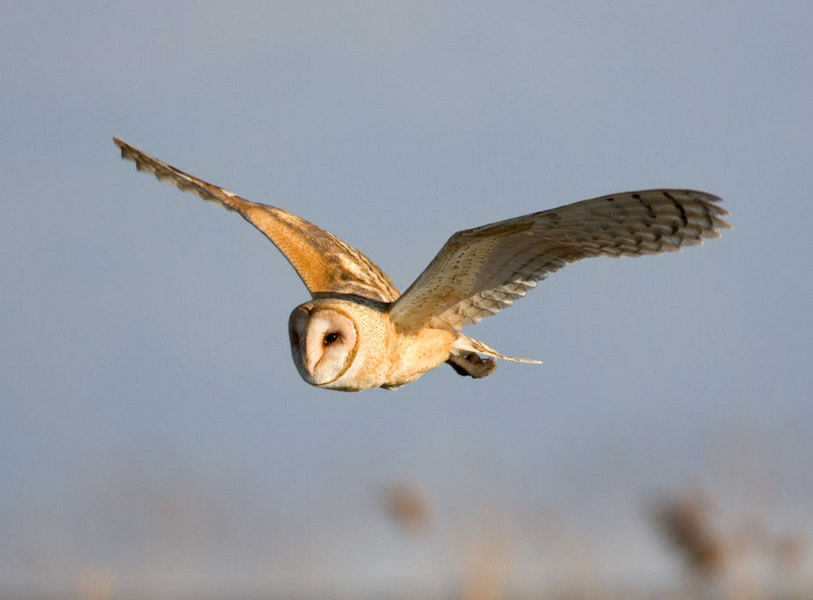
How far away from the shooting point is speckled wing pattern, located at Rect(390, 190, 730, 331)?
6.04 metres

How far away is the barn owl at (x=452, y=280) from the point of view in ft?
20.1

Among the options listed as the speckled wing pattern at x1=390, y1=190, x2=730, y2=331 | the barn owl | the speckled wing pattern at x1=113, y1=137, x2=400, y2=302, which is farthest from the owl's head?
the speckled wing pattern at x1=113, y1=137, x2=400, y2=302

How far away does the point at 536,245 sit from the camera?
6.59 metres

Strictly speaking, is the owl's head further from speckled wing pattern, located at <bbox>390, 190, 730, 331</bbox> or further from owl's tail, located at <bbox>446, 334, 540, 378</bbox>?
owl's tail, located at <bbox>446, 334, 540, 378</bbox>

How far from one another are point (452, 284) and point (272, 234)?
1505 millimetres

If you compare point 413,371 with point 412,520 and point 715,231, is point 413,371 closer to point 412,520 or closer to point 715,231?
point 715,231

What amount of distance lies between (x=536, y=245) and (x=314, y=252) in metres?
1.70

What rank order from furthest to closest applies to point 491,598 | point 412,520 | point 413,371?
point 491,598, point 412,520, point 413,371

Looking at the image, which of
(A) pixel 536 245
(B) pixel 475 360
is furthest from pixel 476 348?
(A) pixel 536 245

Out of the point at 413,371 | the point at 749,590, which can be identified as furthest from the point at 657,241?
the point at 749,590

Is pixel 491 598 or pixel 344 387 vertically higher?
pixel 344 387

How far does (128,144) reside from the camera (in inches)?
350

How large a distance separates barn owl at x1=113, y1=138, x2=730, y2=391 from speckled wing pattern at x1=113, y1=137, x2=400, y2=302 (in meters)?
0.01

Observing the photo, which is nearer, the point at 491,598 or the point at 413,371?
the point at 413,371
